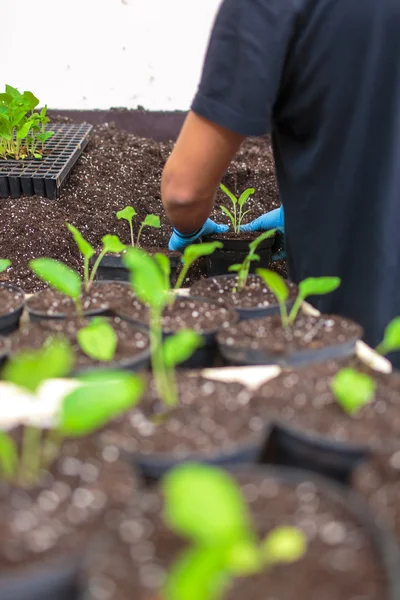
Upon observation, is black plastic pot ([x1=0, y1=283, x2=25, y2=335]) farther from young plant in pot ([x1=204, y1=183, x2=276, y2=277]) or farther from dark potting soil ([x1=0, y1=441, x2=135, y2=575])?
young plant in pot ([x1=204, y1=183, x2=276, y2=277])

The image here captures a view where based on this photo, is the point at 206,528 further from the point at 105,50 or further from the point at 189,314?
the point at 105,50

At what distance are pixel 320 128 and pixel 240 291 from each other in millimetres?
357

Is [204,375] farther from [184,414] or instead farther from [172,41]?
[172,41]

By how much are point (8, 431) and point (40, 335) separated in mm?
262

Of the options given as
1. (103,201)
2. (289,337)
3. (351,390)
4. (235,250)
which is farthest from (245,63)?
(103,201)

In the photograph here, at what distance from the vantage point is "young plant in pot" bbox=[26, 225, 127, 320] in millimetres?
804

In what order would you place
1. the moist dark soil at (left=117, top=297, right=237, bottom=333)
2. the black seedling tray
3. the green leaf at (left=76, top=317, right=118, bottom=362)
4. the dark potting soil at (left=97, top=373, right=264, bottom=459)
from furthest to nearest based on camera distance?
1. the black seedling tray
2. the moist dark soil at (left=117, top=297, right=237, bottom=333)
3. the green leaf at (left=76, top=317, right=118, bottom=362)
4. the dark potting soil at (left=97, top=373, right=264, bottom=459)

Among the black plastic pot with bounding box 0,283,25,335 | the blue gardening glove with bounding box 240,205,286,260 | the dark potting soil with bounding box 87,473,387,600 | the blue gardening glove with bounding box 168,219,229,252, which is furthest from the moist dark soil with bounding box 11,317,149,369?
the blue gardening glove with bounding box 240,205,286,260

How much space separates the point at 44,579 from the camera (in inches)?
16.7

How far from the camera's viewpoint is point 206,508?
352mm

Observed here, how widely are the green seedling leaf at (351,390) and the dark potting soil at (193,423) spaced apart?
84 mm

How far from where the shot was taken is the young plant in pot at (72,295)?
2.64ft

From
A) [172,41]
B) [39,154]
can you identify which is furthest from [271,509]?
[172,41]

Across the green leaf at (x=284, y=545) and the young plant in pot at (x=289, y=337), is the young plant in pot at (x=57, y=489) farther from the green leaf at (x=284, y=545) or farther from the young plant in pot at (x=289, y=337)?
the young plant in pot at (x=289, y=337)
